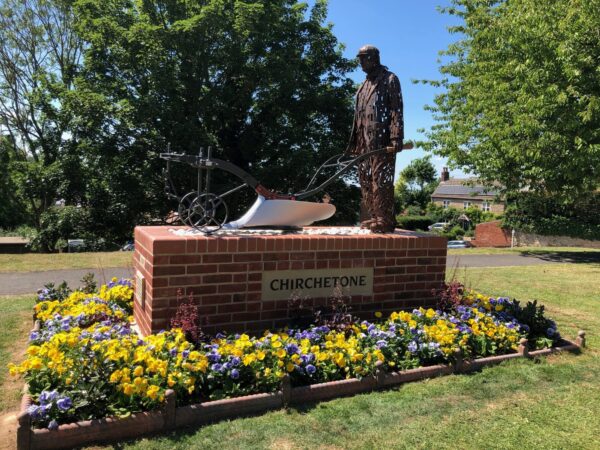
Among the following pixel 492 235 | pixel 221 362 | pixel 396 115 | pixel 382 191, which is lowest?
pixel 492 235

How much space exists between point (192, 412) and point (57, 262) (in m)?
8.78

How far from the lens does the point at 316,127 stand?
17.4m

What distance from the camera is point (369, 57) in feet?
17.3

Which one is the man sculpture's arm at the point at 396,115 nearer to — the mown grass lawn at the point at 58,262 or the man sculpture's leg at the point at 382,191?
the man sculpture's leg at the point at 382,191

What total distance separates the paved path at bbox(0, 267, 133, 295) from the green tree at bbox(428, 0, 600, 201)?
10.4 meters

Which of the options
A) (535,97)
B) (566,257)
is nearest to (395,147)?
(535,97)

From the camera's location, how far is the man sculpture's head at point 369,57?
527cm

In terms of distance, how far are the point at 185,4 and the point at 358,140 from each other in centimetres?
1358

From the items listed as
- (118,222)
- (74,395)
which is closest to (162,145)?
(118,222)

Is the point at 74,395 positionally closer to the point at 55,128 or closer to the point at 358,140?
the point at 358,140

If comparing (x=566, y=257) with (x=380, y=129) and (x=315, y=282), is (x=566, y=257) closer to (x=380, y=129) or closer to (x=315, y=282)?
(x=380, y=129)

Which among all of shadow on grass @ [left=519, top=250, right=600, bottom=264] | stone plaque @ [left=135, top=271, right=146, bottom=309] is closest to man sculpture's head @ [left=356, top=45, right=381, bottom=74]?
stone plaque @ [left=135, top=271, right=146, bottom=309]

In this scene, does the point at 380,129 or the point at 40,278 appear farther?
the point at 40,278

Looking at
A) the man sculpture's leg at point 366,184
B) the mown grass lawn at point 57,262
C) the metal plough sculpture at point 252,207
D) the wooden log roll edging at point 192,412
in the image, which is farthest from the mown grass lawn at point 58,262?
the wooden log roll edging at point 192,412
